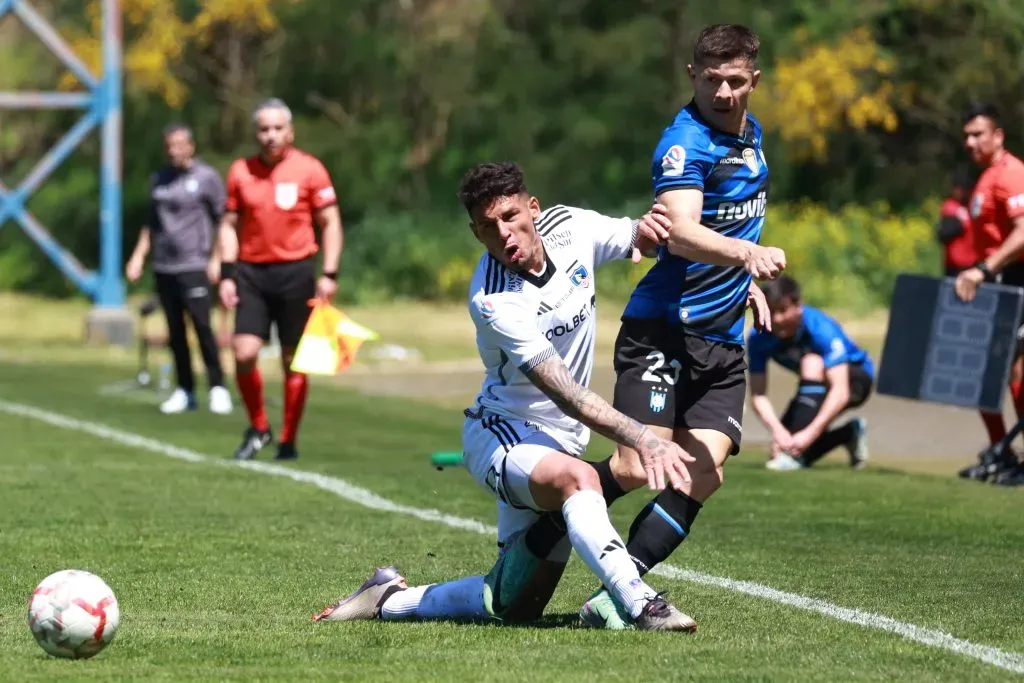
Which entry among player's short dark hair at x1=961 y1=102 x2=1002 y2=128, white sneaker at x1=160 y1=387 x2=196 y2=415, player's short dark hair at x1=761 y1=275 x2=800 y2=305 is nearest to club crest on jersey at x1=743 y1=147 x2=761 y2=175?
player's short dark hair at x1=761 y1=275 x2=800 y2=305

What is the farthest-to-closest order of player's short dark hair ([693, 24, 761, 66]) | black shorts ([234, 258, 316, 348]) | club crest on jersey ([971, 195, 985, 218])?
black shorts ([234, 258, 316, 348])
club crest on jersey ([971, 195, 985, 218])
player's short dark hair ([693, 24, 761, 66])

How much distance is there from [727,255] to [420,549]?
2682 millimetres

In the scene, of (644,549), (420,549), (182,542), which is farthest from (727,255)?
(182,542)

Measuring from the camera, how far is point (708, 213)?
7.08 meters

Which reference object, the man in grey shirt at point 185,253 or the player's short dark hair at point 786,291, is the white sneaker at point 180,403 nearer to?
the man in grey shirt at point 185,253

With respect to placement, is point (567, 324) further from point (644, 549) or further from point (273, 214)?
point (273, 214)

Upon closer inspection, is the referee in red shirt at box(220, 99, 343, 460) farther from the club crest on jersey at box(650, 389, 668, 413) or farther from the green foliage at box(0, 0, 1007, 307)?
the green foliage at box(0, 0, 1007, 307)

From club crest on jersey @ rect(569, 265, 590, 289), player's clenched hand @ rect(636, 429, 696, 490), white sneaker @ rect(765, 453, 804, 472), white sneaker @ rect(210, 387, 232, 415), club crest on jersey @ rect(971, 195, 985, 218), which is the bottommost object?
white sneaker @ rect(210, 387, 232, 415)

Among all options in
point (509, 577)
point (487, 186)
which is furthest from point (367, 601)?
point (487, 186)

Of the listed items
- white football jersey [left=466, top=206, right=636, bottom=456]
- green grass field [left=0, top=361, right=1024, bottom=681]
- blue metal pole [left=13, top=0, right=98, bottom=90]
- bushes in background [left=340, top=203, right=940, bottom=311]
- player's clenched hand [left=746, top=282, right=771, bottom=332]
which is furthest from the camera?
bushes in background [left=340, top=203, right=940, bottom=311]

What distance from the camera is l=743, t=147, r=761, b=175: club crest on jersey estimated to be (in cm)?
709

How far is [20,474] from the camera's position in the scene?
11555 millimetres

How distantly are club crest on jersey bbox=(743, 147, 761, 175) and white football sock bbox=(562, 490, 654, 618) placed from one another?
1.52 m

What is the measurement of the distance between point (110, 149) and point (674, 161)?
19644 millimetres
